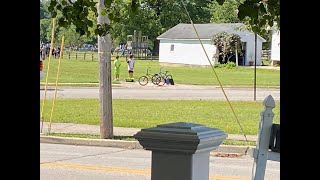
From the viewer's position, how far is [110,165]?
12.0 meters

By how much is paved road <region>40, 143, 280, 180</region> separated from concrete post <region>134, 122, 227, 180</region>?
8.07 m

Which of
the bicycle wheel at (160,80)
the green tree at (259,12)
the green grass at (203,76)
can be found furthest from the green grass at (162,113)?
the green tree at (259,12)

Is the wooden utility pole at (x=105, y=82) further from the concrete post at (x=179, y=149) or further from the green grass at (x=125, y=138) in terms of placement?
the concrete post at (x=179, y=149)

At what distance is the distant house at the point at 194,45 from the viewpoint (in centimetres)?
6084

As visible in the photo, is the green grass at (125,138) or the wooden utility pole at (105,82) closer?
the green grass at (125,138)

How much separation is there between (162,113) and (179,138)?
1852cm

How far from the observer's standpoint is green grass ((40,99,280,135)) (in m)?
17.8

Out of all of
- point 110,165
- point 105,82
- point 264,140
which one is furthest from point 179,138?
point 105,82

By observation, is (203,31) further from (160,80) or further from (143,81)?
(160,80)

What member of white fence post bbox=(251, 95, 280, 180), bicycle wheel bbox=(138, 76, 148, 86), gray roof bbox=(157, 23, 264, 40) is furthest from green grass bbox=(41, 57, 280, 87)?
white fence post bbox=(251, 95, 280, 180)

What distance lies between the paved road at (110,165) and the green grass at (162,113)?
3181 mm

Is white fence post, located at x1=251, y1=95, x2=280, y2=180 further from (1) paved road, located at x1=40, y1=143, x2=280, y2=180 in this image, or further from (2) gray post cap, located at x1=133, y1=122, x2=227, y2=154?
(1) paved road, located at x1=40, y1=143, x2=280, y2=180

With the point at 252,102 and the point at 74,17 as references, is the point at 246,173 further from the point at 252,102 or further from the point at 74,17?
the point at 252,102
